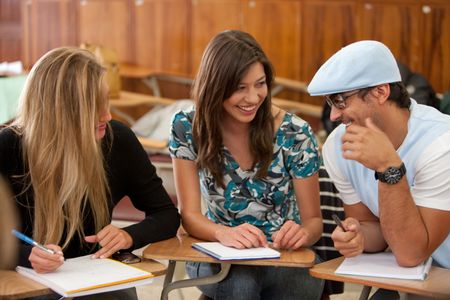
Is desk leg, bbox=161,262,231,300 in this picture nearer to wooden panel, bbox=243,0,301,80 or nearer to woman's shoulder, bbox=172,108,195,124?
woman's shoulder, bbox=172,108,195,124

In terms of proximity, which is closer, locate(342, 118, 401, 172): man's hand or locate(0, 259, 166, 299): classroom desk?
locate(0, 259, 166, 299): classroom desk

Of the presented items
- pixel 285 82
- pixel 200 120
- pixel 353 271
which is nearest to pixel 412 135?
pixel 353 271

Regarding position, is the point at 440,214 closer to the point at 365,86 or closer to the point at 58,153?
the point at 365,86

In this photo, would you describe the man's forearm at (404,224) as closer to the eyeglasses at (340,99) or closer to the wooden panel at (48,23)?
the eyeglasses at (340,99)

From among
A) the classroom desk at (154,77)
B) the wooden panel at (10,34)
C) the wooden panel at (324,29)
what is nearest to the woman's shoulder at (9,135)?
the classroom desk at (154,77)

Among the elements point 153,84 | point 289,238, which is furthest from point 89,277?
point 153,84

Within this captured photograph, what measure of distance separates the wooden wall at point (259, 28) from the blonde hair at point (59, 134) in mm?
4816

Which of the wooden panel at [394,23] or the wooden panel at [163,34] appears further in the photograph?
the wooden panel at [163,34]

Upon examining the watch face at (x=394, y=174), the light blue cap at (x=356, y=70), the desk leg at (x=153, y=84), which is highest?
the light blue cap at (x=356, y=70)

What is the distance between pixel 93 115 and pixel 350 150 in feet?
2.44

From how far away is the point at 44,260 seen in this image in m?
2.13

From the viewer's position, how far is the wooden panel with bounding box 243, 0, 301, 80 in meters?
7.06

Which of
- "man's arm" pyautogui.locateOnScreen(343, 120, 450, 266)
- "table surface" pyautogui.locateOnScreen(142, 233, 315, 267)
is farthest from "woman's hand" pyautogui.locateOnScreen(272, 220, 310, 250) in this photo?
"man's arm" pyautogui.locateOnScreen(343, 120, 450, 266)

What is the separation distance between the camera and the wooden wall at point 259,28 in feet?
22.9
